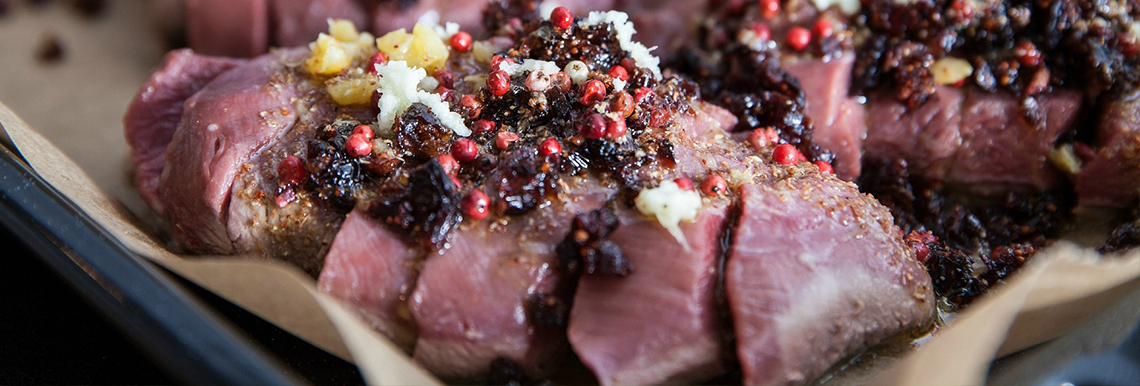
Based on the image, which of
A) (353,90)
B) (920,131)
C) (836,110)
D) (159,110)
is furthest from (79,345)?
(920,131)

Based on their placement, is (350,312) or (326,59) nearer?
(350,312)

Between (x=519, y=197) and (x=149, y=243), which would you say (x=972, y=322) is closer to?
(x=519, y=197)

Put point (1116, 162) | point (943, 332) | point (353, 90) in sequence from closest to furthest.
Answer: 1. point (943, 332)
2. point (353, 90)
3. point (1116, 162)

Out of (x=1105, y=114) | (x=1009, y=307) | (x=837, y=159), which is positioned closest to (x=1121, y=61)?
(x=1105, y=114)

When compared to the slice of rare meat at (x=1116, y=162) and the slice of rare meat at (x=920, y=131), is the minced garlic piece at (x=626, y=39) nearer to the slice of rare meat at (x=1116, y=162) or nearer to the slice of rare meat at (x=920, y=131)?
the slice of rare meat at (x=920, y=131)

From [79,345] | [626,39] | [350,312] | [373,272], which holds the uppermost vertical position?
[626,39]

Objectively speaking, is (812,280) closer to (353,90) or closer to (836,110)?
(836,110)
